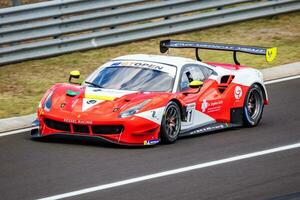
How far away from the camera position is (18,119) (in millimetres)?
14594

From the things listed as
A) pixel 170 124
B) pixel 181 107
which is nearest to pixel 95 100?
pixel 170 124

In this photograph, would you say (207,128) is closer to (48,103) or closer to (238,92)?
(238,92)

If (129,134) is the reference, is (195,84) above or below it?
above

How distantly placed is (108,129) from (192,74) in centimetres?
208

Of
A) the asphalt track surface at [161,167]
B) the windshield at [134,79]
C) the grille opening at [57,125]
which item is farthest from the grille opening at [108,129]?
the windshield at [134,79]

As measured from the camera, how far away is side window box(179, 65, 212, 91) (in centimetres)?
1358

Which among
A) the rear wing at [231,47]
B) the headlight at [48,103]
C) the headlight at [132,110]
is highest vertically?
the rear wing at [231,47]

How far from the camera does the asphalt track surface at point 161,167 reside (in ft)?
33.5

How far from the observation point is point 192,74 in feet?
45.7

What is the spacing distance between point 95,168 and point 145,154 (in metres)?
1.03

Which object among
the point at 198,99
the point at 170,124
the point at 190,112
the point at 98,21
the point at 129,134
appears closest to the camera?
the point at 129,134

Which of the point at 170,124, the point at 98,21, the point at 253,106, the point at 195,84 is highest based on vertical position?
the point at 98,21

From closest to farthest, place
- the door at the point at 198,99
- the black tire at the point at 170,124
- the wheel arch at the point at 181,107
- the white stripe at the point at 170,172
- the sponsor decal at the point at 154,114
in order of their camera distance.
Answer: the white stripe at the point at 170,172 < the sponsor decal at the point at 154,114 < the black tire at the point at 170,124 < the wheel arch at the point at 181,107 < the door at the point at 198,99

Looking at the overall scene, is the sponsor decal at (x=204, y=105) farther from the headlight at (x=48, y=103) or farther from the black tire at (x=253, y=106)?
the headlight at (x=48, y=103)
